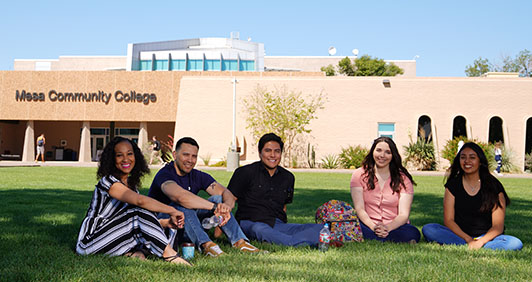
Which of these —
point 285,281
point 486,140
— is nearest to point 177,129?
point 486,140

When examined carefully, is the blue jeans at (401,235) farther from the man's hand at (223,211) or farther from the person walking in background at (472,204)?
the man's hand at (223,211)

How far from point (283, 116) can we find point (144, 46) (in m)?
38.9

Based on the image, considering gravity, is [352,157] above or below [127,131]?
below

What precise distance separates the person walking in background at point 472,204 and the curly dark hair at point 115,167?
129 inches

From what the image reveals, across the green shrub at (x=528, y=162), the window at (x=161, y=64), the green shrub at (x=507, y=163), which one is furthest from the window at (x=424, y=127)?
the window at (x=161, y=64)

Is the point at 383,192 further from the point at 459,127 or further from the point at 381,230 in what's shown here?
the point at 459,127

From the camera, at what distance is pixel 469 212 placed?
A: 19.3 ft

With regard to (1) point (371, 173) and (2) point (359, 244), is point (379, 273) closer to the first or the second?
(2) point (359, 244)

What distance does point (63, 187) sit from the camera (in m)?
13.3

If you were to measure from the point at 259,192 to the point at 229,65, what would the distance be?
55280mm

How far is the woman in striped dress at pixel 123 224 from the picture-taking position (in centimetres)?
464

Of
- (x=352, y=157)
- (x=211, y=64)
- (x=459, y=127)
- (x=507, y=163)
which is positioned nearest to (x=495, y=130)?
(x=459, y=127)

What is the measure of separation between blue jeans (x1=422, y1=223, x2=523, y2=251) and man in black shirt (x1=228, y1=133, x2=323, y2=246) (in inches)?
58.0

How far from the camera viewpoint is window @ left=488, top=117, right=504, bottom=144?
30688mm
